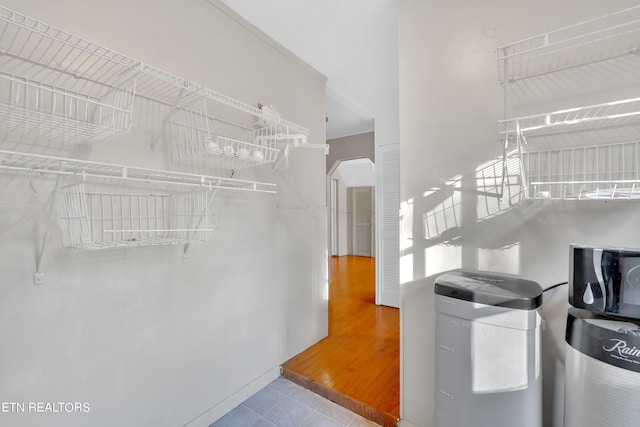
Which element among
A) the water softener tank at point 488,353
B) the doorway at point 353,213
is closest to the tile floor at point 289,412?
the water softener tank at point 488,353

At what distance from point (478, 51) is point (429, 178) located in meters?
0.62

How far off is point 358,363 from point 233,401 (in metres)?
0.93

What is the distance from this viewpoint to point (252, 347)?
6.06 feet

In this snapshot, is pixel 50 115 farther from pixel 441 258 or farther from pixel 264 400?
pixel 264 400

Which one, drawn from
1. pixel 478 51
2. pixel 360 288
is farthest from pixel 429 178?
pixel 360 288

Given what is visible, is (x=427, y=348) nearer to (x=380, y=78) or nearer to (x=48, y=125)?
(x=48, y=125)

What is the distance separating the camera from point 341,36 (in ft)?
6.32

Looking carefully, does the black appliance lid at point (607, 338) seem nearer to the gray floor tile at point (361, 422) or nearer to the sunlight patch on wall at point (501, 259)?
the sunlight patch on wall at point (501, 259)

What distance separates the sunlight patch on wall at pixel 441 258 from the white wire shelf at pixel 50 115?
144 centimetres

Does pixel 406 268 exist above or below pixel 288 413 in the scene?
above

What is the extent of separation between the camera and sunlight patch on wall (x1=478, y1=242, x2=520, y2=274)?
1.19m

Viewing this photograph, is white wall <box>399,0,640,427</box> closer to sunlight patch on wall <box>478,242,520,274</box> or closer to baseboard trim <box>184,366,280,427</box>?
sunlight patch on wall <box>478,242,520,274</box>

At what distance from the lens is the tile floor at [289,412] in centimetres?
159

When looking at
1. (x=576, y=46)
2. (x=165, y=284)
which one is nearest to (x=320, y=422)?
(x=165, y=284)
